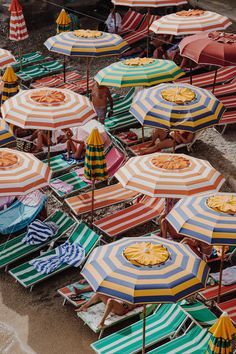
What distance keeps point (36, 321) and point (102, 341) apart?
140 cm

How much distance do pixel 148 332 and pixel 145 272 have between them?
1.74 metres

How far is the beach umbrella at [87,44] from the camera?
18141 millimetres

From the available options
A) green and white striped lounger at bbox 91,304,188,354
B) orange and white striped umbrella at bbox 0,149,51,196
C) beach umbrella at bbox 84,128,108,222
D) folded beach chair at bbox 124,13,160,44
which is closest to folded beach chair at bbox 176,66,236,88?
folded beach chair at bbox 124,13,160,44

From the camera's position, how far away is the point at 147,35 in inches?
854

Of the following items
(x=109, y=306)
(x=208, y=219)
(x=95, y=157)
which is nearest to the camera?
(x=208, y=219)

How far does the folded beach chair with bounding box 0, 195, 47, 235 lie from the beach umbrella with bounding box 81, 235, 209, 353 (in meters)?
3.59

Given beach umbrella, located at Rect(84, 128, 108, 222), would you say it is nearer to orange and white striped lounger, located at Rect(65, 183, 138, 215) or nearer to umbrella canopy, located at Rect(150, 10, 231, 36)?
orange and white striped lounger, located at Rect(65, 183, 138, 215)

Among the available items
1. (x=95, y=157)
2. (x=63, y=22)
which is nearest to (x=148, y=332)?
(x=95, y=157)

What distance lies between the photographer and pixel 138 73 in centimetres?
1677

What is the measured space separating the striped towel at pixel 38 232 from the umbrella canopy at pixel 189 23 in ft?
24.1

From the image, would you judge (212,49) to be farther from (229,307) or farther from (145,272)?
(145,272)

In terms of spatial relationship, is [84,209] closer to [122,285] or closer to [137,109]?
[137,109]

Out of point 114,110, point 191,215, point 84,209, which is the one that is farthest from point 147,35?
point 191,215

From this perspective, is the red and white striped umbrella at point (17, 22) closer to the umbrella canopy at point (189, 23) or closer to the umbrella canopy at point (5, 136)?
the umbrella canopy at point (189, 23)
